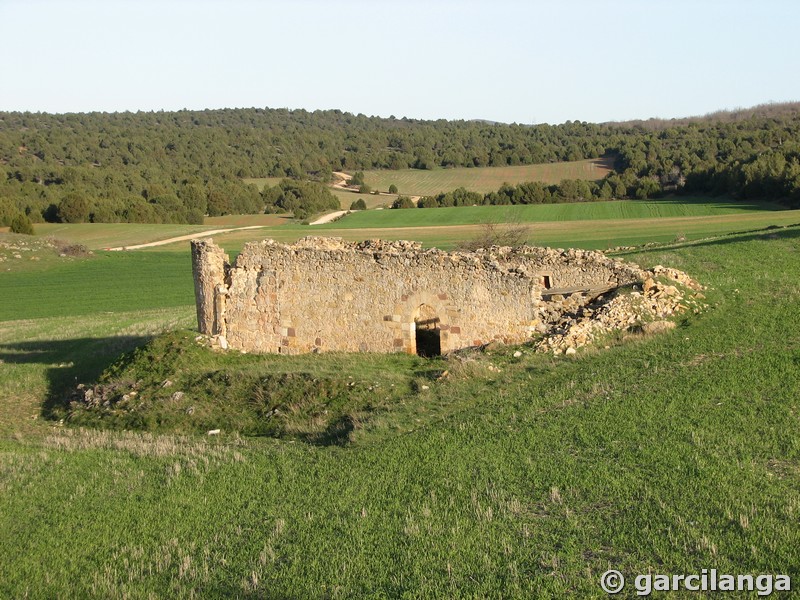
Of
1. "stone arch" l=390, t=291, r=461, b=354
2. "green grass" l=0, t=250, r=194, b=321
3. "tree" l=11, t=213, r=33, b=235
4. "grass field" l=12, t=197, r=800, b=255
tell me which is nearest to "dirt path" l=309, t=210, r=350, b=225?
"grass field" l=12, t=197, r=800, b=255

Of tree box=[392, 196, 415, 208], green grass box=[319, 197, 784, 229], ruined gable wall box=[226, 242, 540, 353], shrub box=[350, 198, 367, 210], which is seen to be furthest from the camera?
shrub box=[350, 198, 367, 210]

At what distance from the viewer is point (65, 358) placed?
67.8 feet

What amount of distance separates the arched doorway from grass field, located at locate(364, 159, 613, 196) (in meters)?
59.9

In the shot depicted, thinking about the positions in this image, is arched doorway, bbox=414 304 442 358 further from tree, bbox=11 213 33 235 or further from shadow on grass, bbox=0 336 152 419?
tree, bbox=11 213 33 235

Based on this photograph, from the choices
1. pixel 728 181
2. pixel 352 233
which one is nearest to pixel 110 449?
pixel 352 233

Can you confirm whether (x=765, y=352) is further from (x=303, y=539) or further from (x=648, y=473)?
(x=303, y=539)

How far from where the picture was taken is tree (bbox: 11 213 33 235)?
58.5 m

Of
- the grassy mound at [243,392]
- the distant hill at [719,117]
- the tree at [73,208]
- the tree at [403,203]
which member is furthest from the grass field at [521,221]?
the distant hill at [719,117]

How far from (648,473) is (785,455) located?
5.57ft

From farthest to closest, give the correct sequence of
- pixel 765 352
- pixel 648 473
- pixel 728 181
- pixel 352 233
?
pixel 728 181 < pixel 352 233 < pixel 765 352 < pixel 648 473

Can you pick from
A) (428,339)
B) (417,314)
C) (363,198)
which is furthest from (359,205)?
(417,314)

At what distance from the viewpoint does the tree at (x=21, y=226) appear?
5850 cm

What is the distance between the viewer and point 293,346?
59.3ft

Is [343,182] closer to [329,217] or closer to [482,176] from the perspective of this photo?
[482,176]
